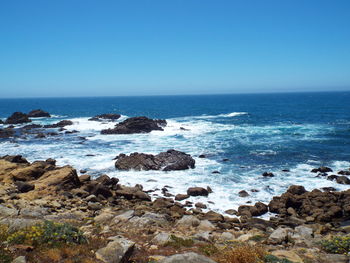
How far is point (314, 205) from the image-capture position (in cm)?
1944

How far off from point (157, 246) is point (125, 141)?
35739 millimetres

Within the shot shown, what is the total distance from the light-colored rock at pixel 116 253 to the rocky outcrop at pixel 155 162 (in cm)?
2033

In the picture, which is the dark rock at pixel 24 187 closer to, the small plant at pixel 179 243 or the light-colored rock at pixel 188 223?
the light-colored rock at pixel 188 223

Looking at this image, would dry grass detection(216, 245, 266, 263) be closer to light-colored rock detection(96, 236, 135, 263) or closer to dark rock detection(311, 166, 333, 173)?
light-colored rock detection(96, 236, 135, 263)

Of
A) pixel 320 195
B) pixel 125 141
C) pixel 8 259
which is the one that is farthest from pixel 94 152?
pixel 8 259

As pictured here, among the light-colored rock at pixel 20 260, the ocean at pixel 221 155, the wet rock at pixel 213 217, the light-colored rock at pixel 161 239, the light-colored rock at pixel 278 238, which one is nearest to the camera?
the light-colored rock at pixel 20 260

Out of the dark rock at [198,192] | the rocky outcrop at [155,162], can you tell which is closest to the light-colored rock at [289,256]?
the dark rock at [198,192]

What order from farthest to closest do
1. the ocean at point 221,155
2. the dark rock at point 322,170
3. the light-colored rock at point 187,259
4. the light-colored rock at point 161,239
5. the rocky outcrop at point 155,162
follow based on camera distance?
the rocky outcrop at point 155,162 < the dark rock at point 322,170 < the ocean at point 221,155 < the light-colored rock at point 161,239 < the light-colored rock at point 187,259

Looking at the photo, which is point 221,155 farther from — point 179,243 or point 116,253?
point 116,253

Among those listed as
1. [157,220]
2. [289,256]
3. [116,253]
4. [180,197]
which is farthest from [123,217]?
[289,256]

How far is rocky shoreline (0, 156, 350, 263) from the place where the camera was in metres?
9.38

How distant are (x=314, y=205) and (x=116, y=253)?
1633 centimetres

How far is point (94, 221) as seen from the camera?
45.5 feet

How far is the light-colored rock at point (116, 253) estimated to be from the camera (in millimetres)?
7969
